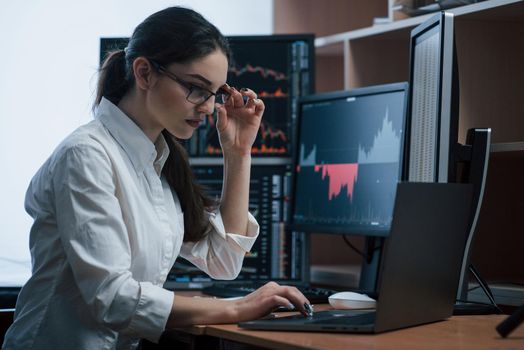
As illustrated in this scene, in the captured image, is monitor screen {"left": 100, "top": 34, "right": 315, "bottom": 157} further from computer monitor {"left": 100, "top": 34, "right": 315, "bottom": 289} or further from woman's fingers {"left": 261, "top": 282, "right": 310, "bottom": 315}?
woman's fingers {"left": 261, "top": 282, "right": 310, "bottom": 315}

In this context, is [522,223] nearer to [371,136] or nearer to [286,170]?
[371,136]

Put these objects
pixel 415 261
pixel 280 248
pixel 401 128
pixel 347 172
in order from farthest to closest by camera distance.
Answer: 1. pixel 280 248
2. pixel 347 172
3. pixel 401 128
4. pixel 415 261

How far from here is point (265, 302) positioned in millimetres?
1590

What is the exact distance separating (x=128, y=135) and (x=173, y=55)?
188 millimetres

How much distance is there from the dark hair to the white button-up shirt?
8cm

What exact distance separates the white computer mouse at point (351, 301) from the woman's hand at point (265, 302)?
234mm

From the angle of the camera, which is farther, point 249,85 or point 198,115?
point 249,85

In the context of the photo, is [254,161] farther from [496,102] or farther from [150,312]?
[150,312]

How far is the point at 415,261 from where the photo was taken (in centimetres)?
152

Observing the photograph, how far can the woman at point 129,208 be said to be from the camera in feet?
5.08

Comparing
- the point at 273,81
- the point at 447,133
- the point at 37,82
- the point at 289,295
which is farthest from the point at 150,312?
the point at 37,82

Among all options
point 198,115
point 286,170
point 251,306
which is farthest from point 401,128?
point 251,306

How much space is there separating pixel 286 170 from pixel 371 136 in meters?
0.38

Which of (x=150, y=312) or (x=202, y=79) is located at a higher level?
(x=202, y=79)
